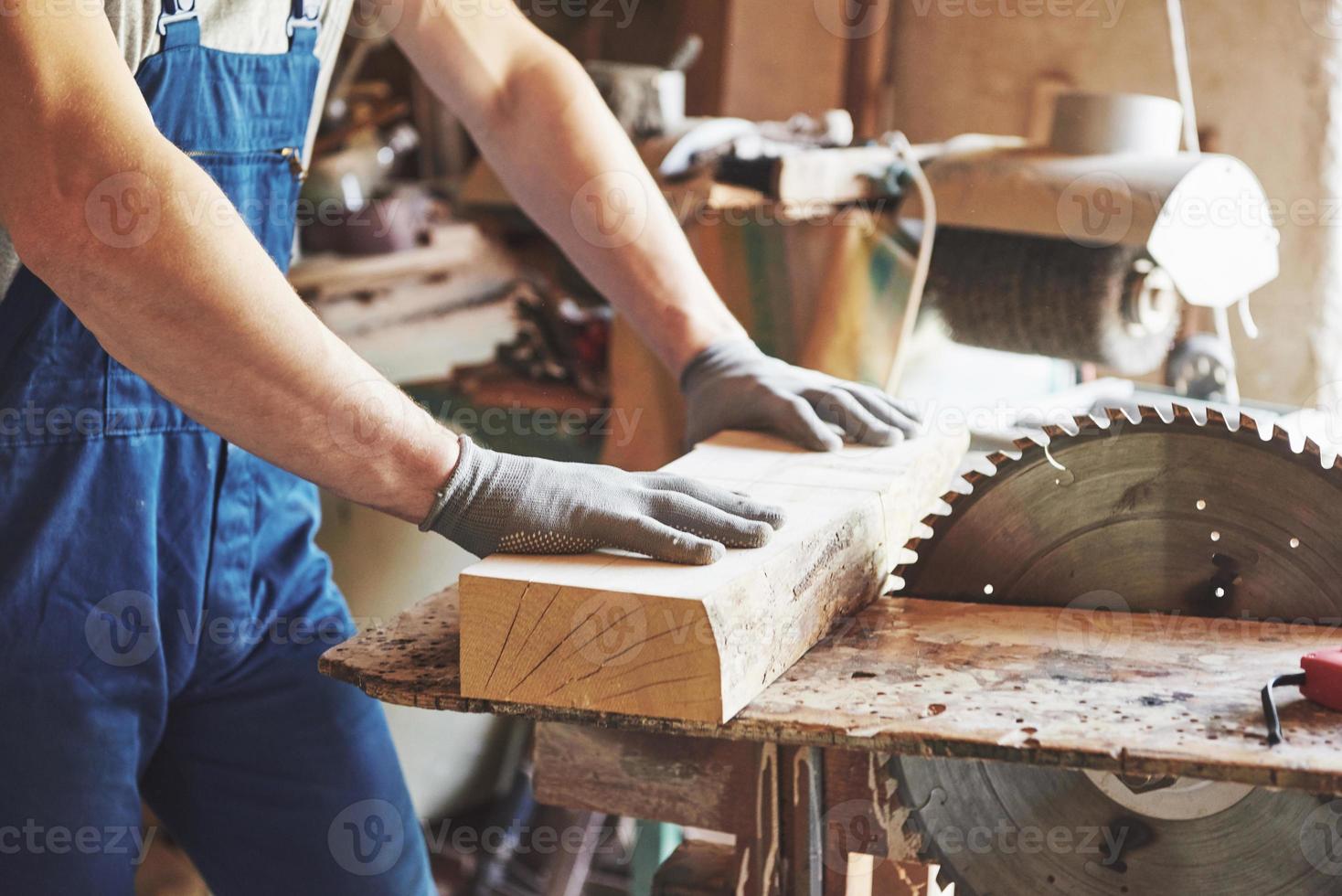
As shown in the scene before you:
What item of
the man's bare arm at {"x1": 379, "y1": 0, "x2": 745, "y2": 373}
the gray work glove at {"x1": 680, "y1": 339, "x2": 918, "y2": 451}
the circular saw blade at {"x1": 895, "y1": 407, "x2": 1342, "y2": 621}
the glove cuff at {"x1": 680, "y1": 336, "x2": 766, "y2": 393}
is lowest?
the circular saw blade at {"x1": 895, "y1": 407, "x2": 1342, "y2": 621}

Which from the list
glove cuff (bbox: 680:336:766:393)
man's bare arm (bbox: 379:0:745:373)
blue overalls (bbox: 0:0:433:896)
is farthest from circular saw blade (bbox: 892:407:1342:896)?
blue overalls (bbox: 0:0:433:896)

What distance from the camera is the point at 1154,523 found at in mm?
1269

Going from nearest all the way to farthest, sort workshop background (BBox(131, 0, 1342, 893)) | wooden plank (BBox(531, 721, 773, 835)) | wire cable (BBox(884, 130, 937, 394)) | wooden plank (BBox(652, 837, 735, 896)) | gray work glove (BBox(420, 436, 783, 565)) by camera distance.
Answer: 1. gray work glove (BBox(420, 436, 783, 565))
2. wooden plank (BBox(531, 721, 773, 835))
3. wooden plank (BBox(652, 837, 735, 896))
4. wire cable (BBox(884, 130, 937, 394))
5. workshop background (BBox(131, 0, 1342, 893))

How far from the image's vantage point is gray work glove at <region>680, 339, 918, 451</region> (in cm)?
151

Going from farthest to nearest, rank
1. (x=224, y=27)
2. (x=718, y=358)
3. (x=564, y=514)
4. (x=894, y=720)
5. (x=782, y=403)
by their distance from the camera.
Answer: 1. (x=718, y=358)
2. (x=782, y=403)
3. (x=224, y=27)
4. (x=564, y=514)
5. (x=894, y=720)

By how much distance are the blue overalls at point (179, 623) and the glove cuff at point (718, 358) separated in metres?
0.48

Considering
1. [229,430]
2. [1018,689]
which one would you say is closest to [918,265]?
[1018,689]

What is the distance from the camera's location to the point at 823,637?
1247 mm

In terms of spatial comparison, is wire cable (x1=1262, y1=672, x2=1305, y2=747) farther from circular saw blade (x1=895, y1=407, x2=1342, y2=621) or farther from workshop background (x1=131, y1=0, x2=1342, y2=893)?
workshop background (x1=131, y1=0, x2=1342, y2=893)

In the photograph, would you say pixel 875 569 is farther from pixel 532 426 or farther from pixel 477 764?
pixel 477 764

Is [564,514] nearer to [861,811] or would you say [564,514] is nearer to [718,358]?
[861,811]

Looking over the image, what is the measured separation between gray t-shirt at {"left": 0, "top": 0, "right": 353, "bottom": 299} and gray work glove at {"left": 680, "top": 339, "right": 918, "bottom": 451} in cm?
56

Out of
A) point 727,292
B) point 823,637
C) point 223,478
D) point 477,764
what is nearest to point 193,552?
point 223,478

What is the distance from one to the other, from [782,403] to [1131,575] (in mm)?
425
